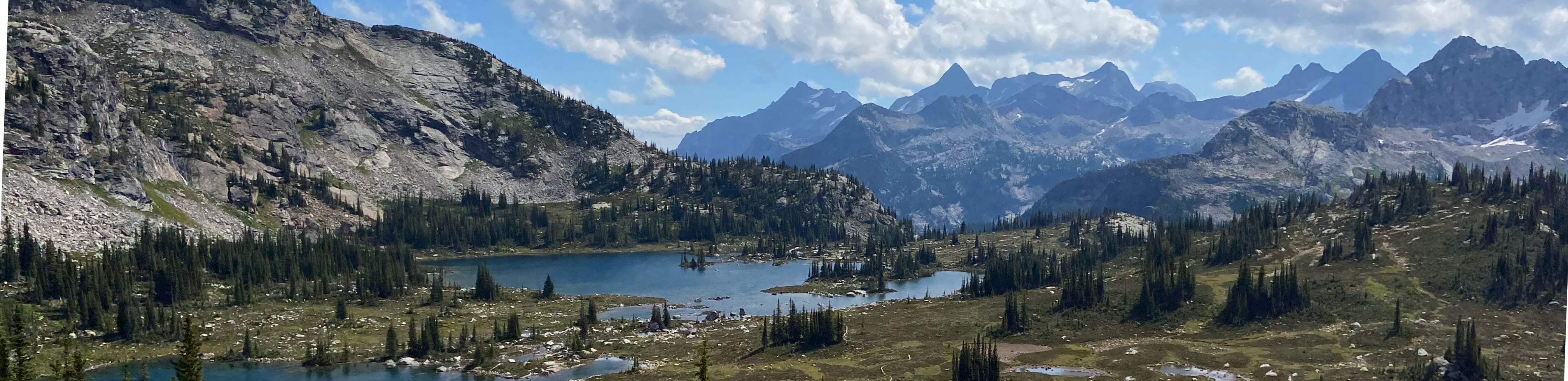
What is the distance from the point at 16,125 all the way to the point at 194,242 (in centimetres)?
5151

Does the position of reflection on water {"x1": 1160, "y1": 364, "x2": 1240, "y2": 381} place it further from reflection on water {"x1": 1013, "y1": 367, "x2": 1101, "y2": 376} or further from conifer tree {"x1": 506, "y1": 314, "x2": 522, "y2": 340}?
conifer tree {"x1": 506, "y1": 314, "x2": 522, "y2": 340}

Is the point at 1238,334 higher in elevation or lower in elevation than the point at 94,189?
lower

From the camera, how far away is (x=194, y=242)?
571 feet

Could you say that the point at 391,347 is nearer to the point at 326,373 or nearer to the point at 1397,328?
the point at 326,373

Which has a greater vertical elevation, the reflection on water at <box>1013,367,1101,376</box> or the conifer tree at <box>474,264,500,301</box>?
the conifer tree at <box>474,264,500,301</box>

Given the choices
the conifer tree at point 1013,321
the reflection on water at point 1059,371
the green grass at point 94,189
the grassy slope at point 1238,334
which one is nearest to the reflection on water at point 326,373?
the grassy slope at point 1238,334

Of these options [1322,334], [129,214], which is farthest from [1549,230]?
[129,214]

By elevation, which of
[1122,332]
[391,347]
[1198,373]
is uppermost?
[391,347]

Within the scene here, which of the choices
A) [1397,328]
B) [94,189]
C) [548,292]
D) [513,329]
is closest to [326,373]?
[513,329]

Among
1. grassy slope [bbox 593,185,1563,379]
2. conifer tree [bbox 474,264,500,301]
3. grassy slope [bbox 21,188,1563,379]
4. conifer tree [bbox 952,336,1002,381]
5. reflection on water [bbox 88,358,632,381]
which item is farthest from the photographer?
conifer tree [bbox 474,264,500,301]

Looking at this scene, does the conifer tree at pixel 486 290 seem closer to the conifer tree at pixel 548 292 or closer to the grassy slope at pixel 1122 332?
the grassy slope at pixel 1122 332

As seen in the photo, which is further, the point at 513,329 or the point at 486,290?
the point at 486,290

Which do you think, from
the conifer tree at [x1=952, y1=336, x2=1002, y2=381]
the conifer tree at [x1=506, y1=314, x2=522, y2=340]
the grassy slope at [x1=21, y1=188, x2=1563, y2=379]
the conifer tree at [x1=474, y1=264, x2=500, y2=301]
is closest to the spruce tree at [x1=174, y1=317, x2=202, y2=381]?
the grassy slope at [x1=21, y1=188, x2=1563, y2=379]

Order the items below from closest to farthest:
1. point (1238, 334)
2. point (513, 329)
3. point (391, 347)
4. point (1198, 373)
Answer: point (1198, 373) → point (391, 347) → point (1238, 334) → point (513, 329)
